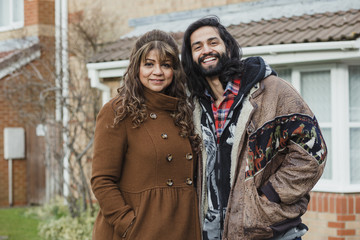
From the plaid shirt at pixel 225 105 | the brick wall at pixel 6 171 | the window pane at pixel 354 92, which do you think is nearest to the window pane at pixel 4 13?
the brick wall at pixel 6 171

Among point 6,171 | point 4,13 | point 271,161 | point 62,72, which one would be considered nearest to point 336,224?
point 271,161

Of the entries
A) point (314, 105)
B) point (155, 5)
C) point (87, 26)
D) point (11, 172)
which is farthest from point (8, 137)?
point (314, 105)

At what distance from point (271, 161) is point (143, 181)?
0.77 meters

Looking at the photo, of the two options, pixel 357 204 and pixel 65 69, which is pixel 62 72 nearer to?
pixel 65 69

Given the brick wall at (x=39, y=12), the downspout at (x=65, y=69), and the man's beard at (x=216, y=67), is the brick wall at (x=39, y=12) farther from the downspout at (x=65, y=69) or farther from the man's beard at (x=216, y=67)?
the man's beard at (x=216, y=67)

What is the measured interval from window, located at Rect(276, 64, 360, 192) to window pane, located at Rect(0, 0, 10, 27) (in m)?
9.19

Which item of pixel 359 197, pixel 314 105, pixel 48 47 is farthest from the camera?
pixel 48 47

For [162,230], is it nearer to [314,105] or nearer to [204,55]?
[204,55]

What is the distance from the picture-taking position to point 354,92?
6773 mm

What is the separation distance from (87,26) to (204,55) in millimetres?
7339

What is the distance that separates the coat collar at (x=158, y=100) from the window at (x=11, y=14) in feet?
34.5

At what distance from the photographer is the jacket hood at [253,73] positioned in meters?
3.24

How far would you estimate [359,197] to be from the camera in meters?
6.56

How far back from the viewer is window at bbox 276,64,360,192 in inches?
262
